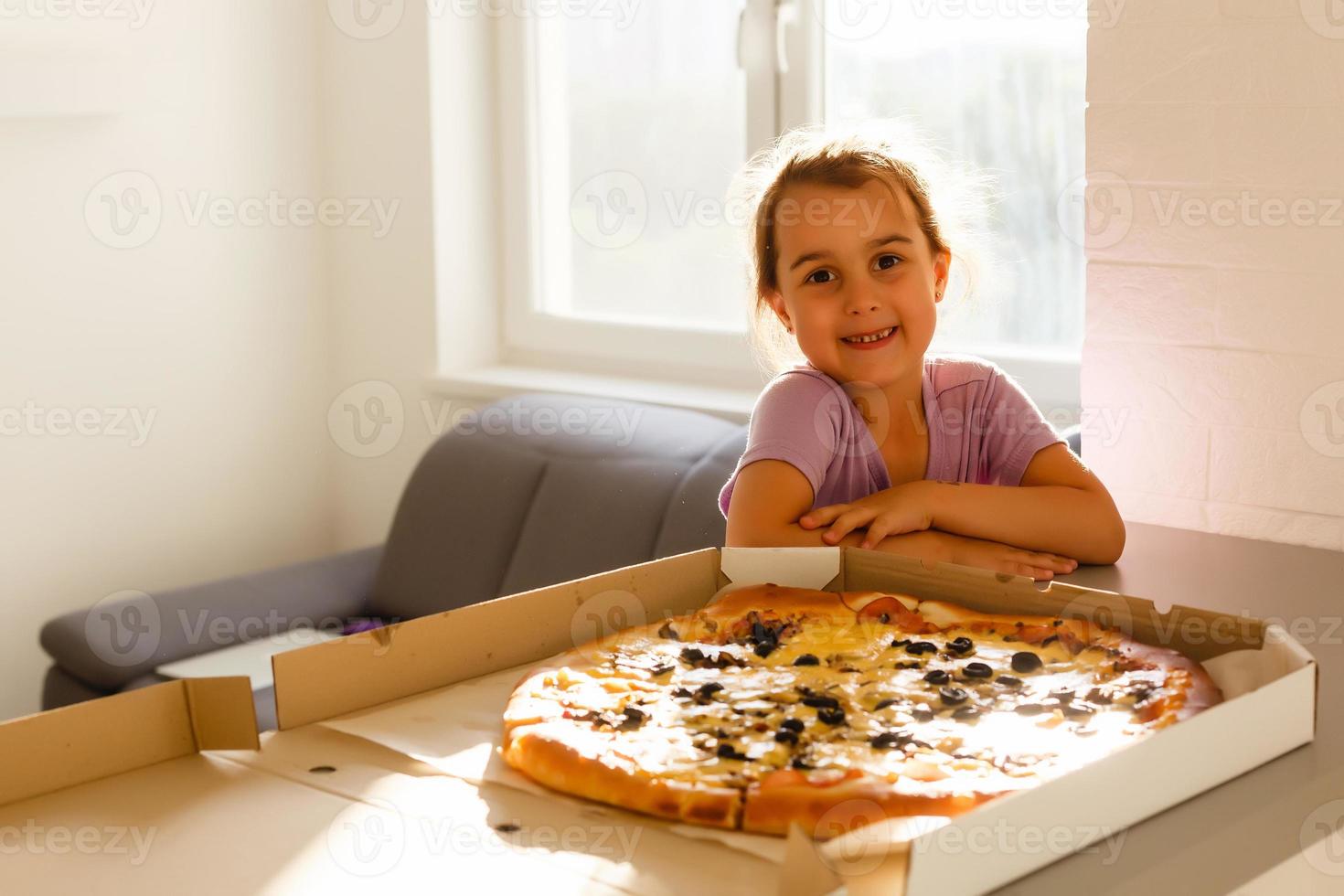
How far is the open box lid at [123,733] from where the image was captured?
879mm

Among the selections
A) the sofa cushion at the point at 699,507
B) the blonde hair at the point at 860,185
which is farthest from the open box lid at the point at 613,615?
the sofa cushion at the point at 699,507

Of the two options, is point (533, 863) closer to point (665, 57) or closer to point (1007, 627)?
point (1007, 627)

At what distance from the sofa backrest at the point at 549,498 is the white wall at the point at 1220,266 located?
0.92 metres

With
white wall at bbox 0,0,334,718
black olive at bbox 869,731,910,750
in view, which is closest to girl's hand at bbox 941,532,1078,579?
black olive at bbox 869,731,910,750

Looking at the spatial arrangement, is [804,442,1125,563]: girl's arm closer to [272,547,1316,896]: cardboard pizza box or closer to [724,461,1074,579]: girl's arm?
[724,461,1074,579]: girl's arm

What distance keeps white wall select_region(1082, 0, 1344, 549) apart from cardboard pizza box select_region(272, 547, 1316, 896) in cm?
53

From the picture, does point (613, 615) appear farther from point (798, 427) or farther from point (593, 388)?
point (593, 388)

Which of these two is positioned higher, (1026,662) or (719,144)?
(719,144)

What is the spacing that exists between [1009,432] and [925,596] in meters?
0.42

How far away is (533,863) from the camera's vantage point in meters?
0.78

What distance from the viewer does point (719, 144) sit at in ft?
9.75

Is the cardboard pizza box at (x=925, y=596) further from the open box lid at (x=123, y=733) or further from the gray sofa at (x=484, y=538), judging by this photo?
the gray sofa at (x=484, y=538)

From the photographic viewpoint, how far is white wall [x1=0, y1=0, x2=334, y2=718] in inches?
113

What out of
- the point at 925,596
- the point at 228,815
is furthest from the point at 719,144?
the point at 228,815
